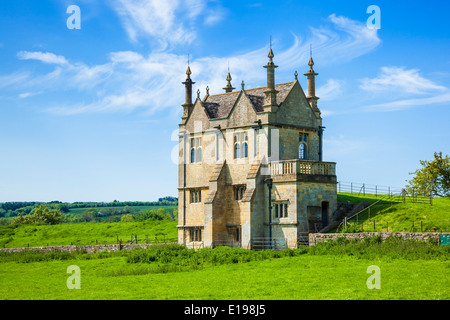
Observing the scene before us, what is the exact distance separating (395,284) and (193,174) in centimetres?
2834

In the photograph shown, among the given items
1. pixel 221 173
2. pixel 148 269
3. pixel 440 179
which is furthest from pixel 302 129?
pixel 440 179

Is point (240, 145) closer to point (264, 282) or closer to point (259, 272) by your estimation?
point (259, 272)

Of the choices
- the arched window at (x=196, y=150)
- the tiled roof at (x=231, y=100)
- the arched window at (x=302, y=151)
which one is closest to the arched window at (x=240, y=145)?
the tiled roof at (x=231, y=100)

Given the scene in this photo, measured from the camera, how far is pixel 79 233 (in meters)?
75.8

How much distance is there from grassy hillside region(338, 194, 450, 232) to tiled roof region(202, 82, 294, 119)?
11150mm

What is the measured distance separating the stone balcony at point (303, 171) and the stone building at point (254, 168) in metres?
0.07

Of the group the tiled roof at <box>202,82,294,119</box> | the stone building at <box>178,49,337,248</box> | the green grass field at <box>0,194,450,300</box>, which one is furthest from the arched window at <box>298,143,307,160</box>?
the green grass field at <box>0,194,450,300</box>

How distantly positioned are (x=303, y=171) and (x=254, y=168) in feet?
13.0

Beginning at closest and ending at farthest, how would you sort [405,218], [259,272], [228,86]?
[259,272]
[405,218]
[228,86]

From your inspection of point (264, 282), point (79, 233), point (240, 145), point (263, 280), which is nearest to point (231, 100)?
point (240, 145)
